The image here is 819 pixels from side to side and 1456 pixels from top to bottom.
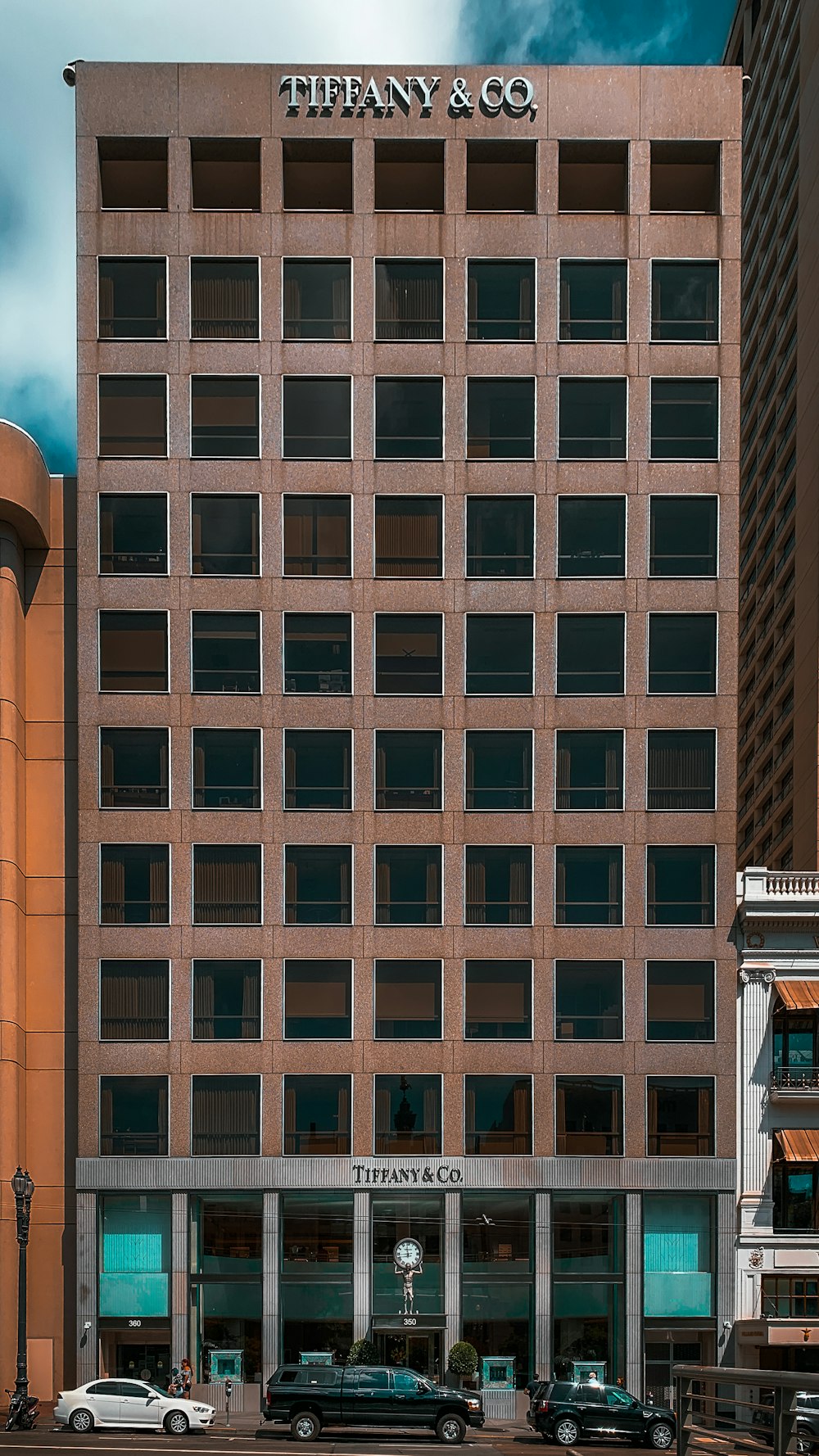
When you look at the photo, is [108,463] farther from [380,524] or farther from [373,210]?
[373,210]

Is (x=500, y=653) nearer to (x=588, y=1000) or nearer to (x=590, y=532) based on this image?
(x=590, y=532)

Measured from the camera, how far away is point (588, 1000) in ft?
171

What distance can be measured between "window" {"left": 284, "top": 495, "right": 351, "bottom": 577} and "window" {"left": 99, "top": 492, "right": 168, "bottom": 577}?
4458mm

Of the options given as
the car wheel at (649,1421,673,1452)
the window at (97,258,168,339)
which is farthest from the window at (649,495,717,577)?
the car wheel at (649,1421,673,1452)

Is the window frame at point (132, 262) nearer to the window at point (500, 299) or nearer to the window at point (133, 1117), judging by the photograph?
the window at point (500, 299)

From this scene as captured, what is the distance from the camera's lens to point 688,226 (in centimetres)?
5519

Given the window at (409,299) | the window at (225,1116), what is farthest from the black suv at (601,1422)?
the window at (409,299)

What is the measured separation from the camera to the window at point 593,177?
55406 mm

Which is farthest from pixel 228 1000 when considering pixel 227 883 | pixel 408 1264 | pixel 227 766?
pixel 408 1264

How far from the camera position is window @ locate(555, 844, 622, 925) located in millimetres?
52344

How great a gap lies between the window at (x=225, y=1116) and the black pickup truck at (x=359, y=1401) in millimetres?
13280

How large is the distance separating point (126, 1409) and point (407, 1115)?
15.2 meters

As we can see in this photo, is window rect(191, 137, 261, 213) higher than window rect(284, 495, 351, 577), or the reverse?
window rect(191, 137, 261, 213)

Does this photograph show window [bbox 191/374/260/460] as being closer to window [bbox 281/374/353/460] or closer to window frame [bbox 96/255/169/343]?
window [bbox 281/374/353/460]
